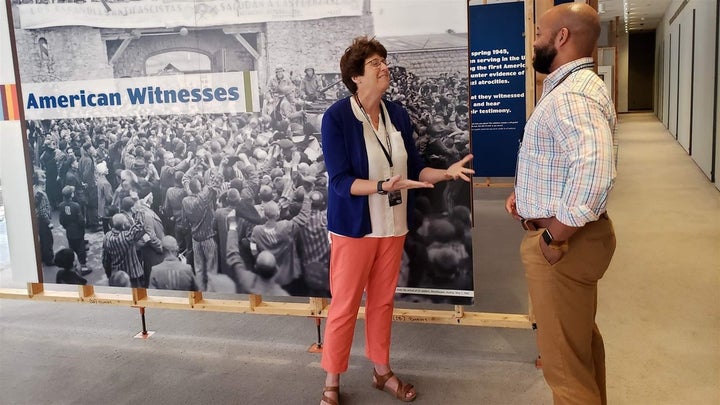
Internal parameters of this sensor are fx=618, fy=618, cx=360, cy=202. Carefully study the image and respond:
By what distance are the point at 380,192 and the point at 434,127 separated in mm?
762

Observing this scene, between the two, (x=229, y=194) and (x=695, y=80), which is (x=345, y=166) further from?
(x=695, y=80)

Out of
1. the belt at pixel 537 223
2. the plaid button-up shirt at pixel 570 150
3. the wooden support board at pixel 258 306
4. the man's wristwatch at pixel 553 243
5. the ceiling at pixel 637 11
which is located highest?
the ceiling at pixel 637 11

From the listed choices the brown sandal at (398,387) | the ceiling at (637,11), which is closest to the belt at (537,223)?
the brown sandal at (398,387)

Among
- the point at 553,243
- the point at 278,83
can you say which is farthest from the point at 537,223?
the point at 278,83

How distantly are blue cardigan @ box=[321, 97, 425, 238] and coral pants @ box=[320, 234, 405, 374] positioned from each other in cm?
8

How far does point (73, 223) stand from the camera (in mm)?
3936

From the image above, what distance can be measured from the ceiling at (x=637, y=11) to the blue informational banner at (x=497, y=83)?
9.68 meters

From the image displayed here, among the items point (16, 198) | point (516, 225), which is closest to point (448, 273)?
point (16, 198)

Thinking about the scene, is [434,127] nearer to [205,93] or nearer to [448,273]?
[448,273]

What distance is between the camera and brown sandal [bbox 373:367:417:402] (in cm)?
318

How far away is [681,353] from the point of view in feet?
11.9

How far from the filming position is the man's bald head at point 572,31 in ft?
7.16

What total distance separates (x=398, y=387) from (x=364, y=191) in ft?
3.63

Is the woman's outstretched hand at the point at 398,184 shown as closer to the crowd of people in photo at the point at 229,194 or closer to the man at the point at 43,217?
the crowd of people in photo at the point at 229,194
